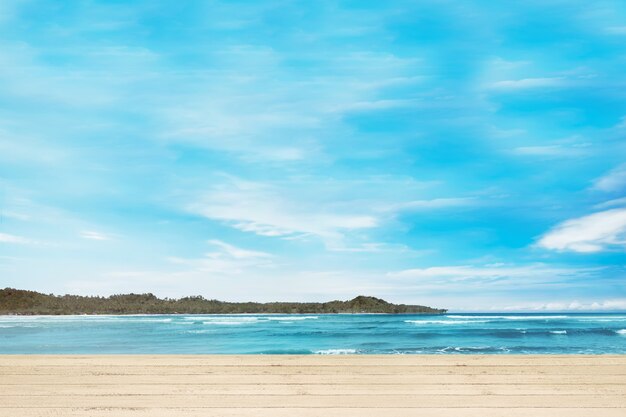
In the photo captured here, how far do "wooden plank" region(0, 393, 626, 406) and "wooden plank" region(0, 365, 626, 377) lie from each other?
2.34ft

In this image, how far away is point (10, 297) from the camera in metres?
54.8

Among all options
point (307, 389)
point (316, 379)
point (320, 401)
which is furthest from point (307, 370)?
point (320, 401)

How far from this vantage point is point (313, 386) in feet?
17.4

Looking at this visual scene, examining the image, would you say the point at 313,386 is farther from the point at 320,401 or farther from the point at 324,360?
the point at 324,360

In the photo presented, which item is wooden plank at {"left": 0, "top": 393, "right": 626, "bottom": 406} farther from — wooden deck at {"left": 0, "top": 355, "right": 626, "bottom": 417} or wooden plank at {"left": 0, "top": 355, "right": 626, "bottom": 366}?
wooden plank at {"left": 0, "top": 355, "right": 626, "bottom": 366}

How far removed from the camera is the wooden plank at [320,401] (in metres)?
4.80

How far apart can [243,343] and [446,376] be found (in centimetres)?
1495

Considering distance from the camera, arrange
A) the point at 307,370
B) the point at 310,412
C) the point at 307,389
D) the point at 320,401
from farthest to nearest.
A: the point at 307,370 → the point at 307,389 → the point at 320,401 → the point at 310,412

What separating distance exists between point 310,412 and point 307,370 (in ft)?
4.15

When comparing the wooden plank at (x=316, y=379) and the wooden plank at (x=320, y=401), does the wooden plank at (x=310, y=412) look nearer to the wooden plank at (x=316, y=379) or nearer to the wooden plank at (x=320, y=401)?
the wooden plank at (x=320, y=401)

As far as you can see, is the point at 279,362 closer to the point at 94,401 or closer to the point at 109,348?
the point at 94,401

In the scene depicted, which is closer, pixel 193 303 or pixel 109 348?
pixel 109 348

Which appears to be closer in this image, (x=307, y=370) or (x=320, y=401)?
(x=320, y=401)

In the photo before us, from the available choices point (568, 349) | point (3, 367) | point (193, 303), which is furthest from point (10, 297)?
point (3, 367)
